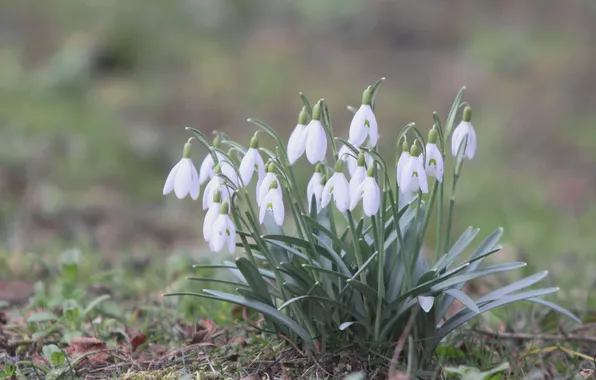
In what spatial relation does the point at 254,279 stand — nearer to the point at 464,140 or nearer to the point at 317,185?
the point at 317,185

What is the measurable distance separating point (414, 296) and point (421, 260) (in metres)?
0.19

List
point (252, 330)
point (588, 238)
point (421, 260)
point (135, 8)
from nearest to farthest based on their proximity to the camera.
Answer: point (421, 260), point (252, 330), point (588, 238), point (135, 8)

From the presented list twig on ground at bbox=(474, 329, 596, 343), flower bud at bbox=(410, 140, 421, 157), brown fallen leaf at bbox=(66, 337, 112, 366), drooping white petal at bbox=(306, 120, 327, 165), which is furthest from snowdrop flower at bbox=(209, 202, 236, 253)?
twig on ground at bbox=(474, 329, 596, 343)

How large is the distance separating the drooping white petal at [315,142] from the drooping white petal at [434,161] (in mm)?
282

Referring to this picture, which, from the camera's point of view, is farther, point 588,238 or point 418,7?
point 418,7

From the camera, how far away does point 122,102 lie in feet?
24.7

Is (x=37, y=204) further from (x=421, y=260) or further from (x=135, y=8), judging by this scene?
(x=135, y=8)

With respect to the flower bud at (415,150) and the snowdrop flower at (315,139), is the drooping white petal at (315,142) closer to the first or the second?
the snowdrop flower at (315,139)

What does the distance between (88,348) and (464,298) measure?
1139mm

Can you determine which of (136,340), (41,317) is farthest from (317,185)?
(41,317)

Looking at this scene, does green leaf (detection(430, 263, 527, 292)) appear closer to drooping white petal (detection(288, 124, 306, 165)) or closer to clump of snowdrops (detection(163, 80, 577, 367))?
clump of snowdrops (detection(163, 80, 577, 367))

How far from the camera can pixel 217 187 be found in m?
1.79

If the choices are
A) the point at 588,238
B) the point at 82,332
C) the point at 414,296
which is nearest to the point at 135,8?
the point at 588,238

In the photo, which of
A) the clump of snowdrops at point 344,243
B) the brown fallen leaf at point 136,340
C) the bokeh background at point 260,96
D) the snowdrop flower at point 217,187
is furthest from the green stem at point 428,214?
the bokeh background at point 260,96
